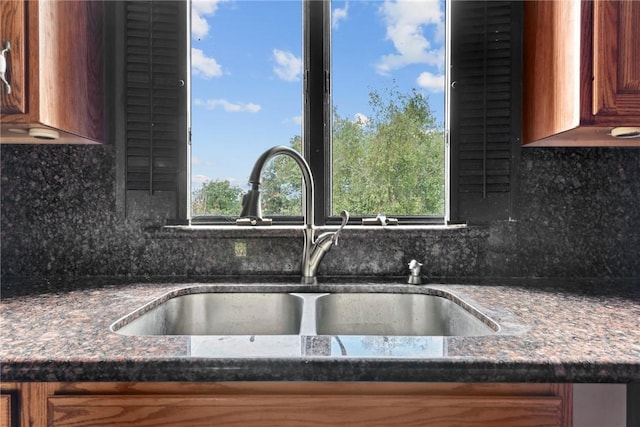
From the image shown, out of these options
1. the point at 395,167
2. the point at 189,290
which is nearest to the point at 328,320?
the point at 189,290

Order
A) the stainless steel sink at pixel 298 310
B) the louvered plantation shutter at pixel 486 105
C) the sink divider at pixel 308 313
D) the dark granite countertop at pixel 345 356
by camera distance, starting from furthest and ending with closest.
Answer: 1. the louvered plantation shutter at pixel 486 105
2. the stainless steel sink at pixel 298 310
3. the sink divider at pixel 308 313
4. the dark granite countertop at pixel 345 356

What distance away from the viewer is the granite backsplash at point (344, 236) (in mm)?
1352

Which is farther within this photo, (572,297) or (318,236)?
(318,236)

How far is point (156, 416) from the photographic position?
672 millimetres

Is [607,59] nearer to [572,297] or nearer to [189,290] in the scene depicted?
[572,297]

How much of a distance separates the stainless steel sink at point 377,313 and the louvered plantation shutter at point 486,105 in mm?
386

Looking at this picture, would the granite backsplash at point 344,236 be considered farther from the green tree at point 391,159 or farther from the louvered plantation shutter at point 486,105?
the green tree at point 391,159

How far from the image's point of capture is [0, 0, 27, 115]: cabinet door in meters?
0.98

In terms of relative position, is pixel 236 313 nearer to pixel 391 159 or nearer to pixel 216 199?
pixel 216 199

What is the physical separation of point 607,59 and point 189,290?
1.27 meters

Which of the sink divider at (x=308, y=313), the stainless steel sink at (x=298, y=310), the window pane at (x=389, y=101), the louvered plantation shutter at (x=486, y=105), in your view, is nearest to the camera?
the sink divider at (x=308, y=313)

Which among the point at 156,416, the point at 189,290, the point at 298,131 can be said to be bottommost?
the point at 156,416

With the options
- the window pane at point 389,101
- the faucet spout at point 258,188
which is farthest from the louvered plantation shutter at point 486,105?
the faucet spout at point 258,188

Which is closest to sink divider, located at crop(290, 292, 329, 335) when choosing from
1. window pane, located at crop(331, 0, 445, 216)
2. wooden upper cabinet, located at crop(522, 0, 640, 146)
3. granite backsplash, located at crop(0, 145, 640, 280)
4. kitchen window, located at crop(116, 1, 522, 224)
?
granite backsplash, located at crop(0, 145, 640, 280)
